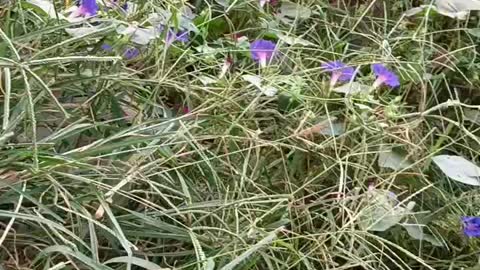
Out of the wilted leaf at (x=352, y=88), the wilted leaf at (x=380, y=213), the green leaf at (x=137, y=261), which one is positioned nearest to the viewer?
the green leaf at (x=137, y=261)

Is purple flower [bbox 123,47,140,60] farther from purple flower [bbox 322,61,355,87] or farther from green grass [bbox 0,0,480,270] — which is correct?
purple flower [bbox 322,61,355,87]

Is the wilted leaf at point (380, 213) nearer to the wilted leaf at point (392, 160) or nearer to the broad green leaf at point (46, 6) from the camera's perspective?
the wilted leaf at point (392, 160)

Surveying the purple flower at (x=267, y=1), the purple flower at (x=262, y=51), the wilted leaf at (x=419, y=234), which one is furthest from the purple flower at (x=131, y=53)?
the wilted leaf at (x=419, y=234)

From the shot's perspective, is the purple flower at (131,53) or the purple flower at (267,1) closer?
the purple flower at (131,53)

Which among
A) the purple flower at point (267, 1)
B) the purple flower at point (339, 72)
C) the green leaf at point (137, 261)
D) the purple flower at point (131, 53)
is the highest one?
the purple flower at point (131, 53)

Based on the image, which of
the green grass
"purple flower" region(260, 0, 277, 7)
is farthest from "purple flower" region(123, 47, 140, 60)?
"purple flower" region(260, 0, 277, 7)

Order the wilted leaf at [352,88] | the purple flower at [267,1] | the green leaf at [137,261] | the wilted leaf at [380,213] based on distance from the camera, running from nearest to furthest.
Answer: the green leaf at [137,261], the wilted leaf at [380,213], the wilted leaf at [352,88], the purple flower at [267,1]

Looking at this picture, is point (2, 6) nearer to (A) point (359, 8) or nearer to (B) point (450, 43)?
(A) point (359, 8)
